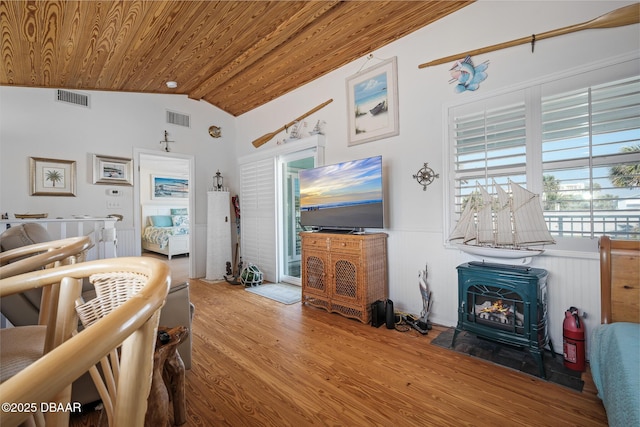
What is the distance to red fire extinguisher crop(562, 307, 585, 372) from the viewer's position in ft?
6.22

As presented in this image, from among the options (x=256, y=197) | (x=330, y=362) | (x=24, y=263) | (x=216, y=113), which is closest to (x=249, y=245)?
(x=256, y=197)

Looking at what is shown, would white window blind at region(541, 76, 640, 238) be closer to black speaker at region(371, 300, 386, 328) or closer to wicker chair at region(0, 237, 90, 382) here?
black speaker at region(371, 300, 386, 328)

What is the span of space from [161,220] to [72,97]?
13.7 feet

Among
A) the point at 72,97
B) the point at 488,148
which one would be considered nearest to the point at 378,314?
the point at 488,148

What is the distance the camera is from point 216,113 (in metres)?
5.10

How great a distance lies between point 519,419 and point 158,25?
408 cm

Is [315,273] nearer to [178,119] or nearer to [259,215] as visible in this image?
[259,215]

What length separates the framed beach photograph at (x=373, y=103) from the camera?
3.04m

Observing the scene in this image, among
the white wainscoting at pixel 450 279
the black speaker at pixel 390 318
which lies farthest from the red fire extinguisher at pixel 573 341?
the black speaker at pixel 390 318

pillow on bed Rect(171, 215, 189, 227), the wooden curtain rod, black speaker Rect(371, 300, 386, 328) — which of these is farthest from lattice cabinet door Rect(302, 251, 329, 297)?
pillow on bed Rect(171, 215, 189, 227)

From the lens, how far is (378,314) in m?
2.74

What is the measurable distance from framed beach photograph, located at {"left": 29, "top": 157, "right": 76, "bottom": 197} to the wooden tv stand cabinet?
331 cm

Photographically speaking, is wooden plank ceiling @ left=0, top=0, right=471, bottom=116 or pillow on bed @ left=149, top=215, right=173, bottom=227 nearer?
wooden plank ceiling @ left=0, top=0, right=471, bottom=116

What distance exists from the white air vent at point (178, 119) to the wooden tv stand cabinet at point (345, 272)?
10.2 feet
